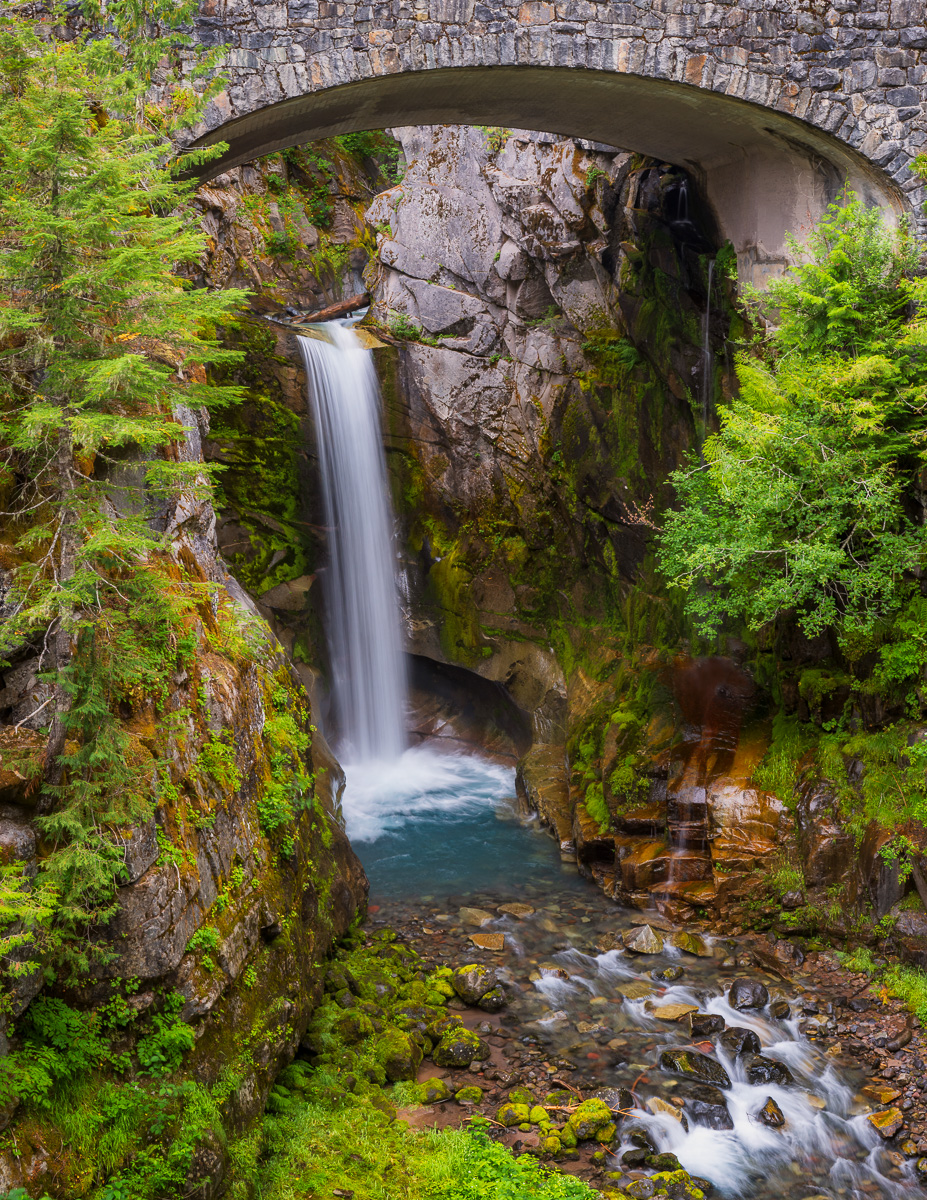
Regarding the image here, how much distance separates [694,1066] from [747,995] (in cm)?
128

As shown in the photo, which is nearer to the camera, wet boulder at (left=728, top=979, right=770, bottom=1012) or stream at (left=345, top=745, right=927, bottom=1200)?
stream at (left=345, top=745, right=927, bottom=1200)

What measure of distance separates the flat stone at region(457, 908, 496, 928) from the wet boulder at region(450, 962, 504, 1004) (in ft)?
4.33

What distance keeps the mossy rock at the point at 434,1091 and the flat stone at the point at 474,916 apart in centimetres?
312

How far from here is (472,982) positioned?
8.94m

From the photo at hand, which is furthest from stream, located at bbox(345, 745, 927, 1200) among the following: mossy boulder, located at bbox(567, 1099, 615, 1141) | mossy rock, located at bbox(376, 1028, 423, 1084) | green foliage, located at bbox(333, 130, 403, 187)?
green foliage, located at bbox(333, 130, 403, 187)

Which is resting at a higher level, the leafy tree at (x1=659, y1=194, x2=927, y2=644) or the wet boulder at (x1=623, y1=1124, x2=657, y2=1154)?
the leafy tree at (x1=659, y1=194, x2=927, y2=644)

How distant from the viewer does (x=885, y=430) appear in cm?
894

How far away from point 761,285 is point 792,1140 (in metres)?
10.2

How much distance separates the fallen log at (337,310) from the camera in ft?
57.8

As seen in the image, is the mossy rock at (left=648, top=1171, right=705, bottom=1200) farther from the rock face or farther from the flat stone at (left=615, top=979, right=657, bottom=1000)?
the rock face

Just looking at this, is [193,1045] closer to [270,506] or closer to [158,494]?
[158,494]

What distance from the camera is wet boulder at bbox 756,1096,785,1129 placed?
7242 mm

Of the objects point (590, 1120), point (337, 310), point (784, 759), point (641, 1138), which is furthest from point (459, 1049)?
point (337, 310)

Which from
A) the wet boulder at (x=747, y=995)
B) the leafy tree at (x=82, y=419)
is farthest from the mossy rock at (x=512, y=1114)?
the leafy tree at (x=82, y=419)
